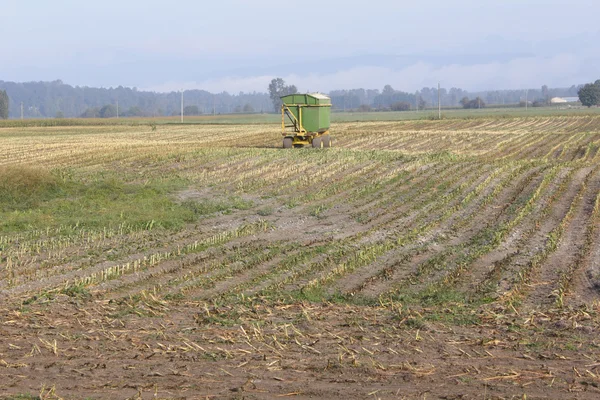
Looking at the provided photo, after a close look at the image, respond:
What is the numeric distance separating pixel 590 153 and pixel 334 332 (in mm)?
27266

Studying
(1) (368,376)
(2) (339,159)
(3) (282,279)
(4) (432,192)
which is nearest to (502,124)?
(2) (339,159)

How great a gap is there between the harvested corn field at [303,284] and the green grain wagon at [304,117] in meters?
9.54

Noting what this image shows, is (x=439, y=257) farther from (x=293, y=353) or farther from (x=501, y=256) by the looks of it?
(x=293, y=353)

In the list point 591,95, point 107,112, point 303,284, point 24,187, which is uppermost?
point 591,95

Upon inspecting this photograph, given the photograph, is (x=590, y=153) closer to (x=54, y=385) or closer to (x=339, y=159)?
(x=339, y=159)

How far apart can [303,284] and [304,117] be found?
79.0ft

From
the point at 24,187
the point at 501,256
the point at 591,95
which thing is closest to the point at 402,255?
the point at 501,256

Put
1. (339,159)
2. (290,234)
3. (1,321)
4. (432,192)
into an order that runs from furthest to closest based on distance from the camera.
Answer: (339,159), (432,192), (290,234), (1,321)

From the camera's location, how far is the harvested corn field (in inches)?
298

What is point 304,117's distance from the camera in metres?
35.5

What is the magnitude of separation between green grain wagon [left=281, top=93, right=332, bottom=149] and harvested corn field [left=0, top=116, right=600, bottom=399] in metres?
9.54

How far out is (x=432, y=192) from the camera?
22.0 m

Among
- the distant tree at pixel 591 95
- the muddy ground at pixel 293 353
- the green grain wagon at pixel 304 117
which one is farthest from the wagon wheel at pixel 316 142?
the distant tree at pixel 591 95

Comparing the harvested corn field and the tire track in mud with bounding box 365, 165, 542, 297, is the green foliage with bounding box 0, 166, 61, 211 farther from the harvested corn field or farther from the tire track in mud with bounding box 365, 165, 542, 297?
the tire track in mud with bounding box 365, 165, 542, 297
